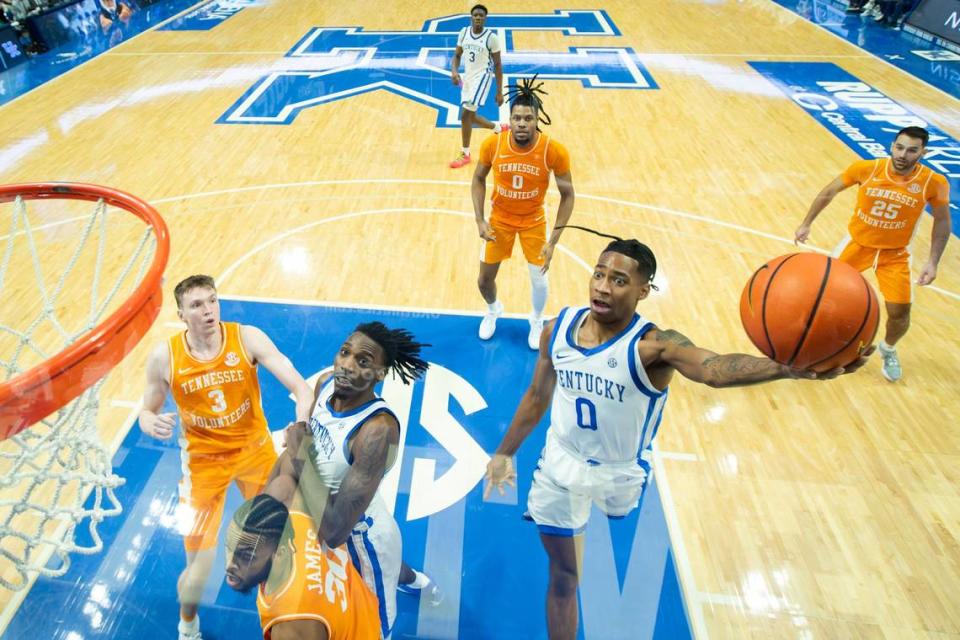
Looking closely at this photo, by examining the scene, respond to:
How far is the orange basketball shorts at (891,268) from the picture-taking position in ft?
14.6

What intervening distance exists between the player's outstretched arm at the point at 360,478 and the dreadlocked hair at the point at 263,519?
21 centimetres

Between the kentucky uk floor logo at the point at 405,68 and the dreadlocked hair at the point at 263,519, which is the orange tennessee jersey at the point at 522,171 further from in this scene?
the kentucky uk floor logo at the point at 405,68

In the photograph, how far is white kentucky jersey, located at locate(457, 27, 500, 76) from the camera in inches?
296

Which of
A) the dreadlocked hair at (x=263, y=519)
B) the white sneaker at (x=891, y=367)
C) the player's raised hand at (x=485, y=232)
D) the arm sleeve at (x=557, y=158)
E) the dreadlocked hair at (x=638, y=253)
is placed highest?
the dreadlocked hair at (x=638, y=253)

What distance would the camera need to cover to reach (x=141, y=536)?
358 cm

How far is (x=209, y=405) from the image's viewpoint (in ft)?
9.79

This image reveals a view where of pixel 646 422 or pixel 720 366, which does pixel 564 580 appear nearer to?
pixel 646 422

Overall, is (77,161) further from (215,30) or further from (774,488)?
(774,488)

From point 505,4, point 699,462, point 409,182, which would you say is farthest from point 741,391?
point 505,4

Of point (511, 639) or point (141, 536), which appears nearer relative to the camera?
point (511, 639)

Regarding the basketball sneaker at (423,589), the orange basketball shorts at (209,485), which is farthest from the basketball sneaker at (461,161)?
the basketball sneaker at (423,589)

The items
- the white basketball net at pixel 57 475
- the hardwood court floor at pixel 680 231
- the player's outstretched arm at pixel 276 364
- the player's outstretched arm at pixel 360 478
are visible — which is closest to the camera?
the player's outstretched arm at pixel 360 478

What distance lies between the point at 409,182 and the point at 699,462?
4.91 metres

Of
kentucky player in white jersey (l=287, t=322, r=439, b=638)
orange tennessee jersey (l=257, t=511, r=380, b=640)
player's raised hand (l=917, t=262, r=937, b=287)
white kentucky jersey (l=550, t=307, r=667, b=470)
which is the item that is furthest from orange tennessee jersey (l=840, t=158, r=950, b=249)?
orange tennessee jersey (l=257, t=511, r=380, b=640)
